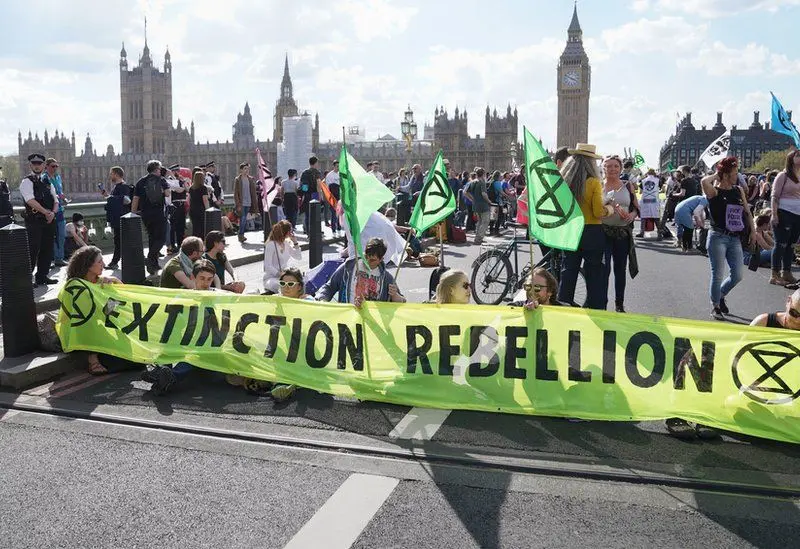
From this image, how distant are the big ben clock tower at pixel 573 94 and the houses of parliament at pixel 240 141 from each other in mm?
169

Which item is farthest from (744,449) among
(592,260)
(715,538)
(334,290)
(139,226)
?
(139,226)

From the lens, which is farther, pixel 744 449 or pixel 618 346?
pixel 618 346

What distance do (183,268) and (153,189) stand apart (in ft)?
19.4

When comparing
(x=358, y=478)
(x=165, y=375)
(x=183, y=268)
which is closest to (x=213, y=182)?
(x=183, y=268)

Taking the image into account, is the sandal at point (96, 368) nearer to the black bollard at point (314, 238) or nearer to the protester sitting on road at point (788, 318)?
the protester sitting on road at point (788, 318)

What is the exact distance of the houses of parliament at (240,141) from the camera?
128 m

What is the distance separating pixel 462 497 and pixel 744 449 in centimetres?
204

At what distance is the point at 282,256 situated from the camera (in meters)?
9.86

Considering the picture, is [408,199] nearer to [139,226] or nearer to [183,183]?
[183,183]

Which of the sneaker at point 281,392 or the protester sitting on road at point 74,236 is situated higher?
the protester sitting on road at point 74,236

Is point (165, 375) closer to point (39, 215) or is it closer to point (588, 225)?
point (588, 225)

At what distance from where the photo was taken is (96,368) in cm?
720

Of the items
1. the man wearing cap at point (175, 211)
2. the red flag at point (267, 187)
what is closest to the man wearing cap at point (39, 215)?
the man wearing cap at point (175, 211)

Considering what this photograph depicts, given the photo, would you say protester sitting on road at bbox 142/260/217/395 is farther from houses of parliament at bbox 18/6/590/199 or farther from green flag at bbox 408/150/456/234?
Result: houses of parliament at bbox 18/6/590/199
